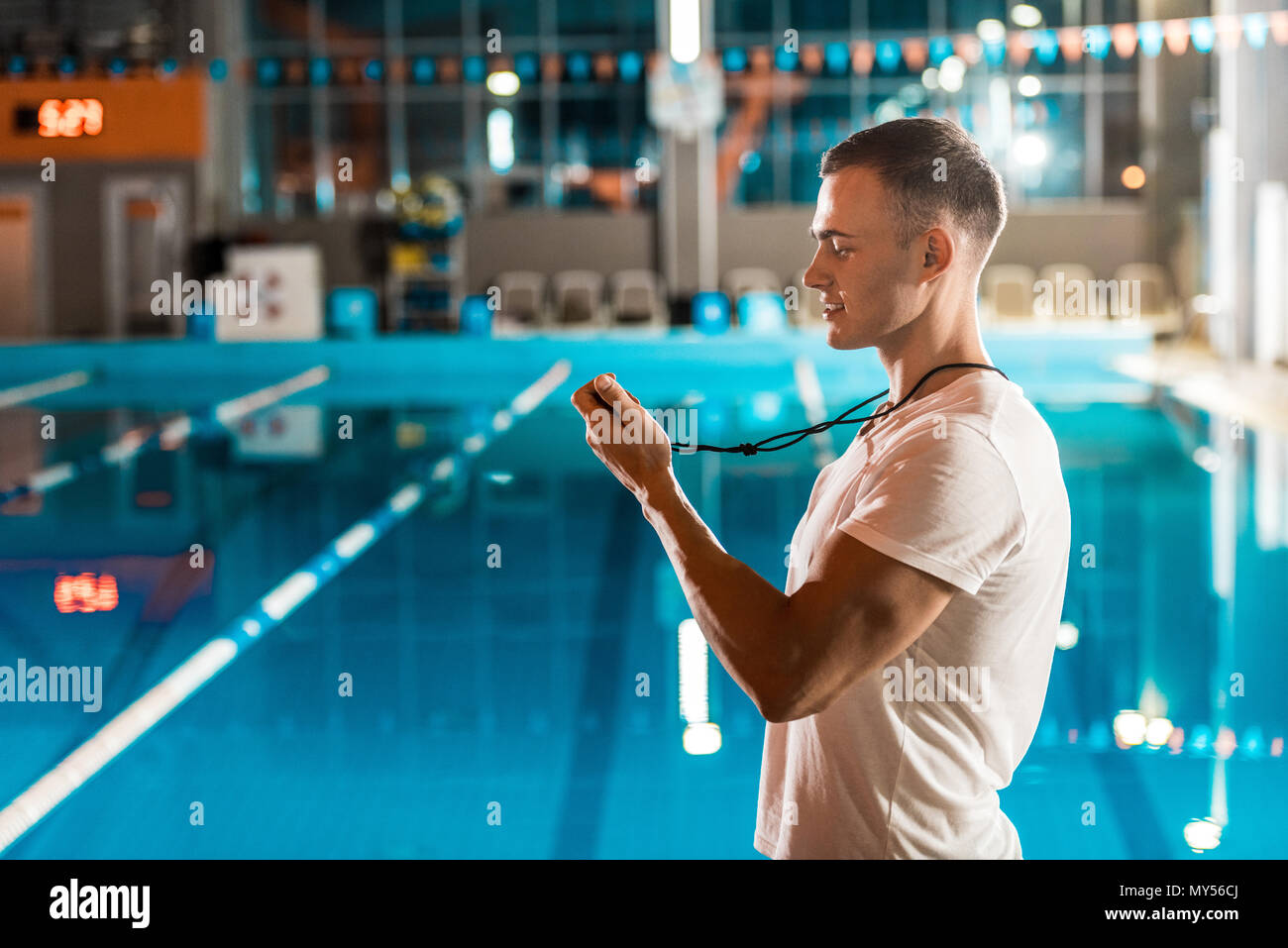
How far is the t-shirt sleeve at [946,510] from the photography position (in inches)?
45.7

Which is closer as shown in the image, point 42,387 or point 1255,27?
point 1255,27

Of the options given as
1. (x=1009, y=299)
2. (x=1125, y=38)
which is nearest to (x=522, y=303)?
(x=1009, y=299)

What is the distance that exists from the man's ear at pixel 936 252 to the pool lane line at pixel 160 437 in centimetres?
788

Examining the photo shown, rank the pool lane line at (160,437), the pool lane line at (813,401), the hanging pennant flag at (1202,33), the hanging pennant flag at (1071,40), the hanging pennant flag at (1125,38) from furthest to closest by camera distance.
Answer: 1. the hanging pennant flag at (1071,40)
2. the hanging pennant flag at (1125,38)
3. the hanging pennant flag at (1202,33)
4. the pool lane line at (813,401)
5. the pool lane line at (160,437)

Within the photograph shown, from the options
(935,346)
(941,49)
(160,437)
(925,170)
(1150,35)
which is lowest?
(160,437)

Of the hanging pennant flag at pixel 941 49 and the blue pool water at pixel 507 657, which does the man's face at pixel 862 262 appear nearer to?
the blue pool water at pixel 507 657

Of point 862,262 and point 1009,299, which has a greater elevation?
point 862,262

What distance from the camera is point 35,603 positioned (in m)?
5.68

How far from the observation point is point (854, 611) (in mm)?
1165

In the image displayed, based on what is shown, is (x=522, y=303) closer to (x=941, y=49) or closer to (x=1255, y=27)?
(x=941, y=49)

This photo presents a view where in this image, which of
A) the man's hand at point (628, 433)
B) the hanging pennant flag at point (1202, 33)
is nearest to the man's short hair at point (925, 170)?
the man's hand at point (628, 433)

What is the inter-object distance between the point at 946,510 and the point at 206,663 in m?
4.14

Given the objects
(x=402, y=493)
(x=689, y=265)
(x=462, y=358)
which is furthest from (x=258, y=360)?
(x=402, y=493)
